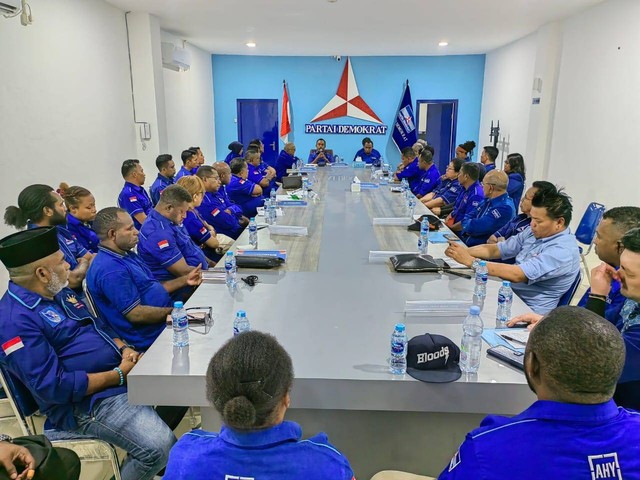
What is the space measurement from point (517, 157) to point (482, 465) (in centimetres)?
502

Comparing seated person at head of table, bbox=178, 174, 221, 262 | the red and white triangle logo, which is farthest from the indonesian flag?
seated person at head of table, bbox=178, 174, 221, 262

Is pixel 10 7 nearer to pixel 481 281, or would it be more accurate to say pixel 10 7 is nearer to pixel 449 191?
pixel 481 281

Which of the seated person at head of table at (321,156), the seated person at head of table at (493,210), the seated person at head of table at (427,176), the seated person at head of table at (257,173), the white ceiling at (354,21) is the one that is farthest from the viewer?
the seated person at head of table at (321,156)

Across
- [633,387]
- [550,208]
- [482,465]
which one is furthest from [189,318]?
[550,208]

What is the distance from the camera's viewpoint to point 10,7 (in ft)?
11.3

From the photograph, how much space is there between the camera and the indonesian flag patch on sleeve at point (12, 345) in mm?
1635

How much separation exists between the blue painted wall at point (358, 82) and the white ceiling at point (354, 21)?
113 cm

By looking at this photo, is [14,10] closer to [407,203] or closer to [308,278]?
[308,278]

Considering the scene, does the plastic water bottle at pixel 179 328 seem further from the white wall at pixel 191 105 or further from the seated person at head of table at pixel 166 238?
the white wall at pixel 191 105

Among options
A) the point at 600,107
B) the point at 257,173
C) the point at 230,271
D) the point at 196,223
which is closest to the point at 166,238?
the point at 230,271

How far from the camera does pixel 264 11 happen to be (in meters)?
5.82

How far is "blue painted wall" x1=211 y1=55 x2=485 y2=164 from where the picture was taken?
10391mm

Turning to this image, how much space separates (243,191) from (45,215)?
2.78 m

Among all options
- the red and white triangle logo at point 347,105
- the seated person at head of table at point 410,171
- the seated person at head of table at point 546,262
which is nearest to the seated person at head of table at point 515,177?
the seated person at head of table at point 410,171
